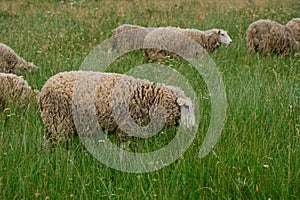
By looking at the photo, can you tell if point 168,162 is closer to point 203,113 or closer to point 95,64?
point 203,113

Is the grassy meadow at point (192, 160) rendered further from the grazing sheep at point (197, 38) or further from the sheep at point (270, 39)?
the sheep at point (270, 39)

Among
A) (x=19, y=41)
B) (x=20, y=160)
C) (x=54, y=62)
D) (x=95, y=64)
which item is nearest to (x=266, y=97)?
(x=20, y=160)

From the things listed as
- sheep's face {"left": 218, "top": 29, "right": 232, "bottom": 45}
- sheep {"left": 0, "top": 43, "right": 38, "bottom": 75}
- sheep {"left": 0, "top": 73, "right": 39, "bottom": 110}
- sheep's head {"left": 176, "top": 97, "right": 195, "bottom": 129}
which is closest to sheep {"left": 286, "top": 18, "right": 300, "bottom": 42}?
sheep's face {"left": 218, "top": 29, "right": 232, "bottom": 45}

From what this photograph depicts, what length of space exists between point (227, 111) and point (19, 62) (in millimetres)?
3116

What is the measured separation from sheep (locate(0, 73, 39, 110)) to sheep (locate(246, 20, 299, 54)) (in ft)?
12.9

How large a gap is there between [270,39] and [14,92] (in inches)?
169

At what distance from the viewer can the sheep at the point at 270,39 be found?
22.6 feet

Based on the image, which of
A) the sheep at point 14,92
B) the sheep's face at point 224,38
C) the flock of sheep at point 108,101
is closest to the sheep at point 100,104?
the flock of sheep at point 108,101

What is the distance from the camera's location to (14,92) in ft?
13.8

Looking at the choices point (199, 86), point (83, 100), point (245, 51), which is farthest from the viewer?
point (245, 51)

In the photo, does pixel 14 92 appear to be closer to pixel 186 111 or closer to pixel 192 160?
pixel 186 111

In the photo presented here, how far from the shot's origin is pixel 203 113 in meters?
3.76

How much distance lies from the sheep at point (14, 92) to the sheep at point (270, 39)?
3924mm

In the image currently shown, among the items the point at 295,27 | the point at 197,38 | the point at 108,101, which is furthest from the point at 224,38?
the point at 108,101
